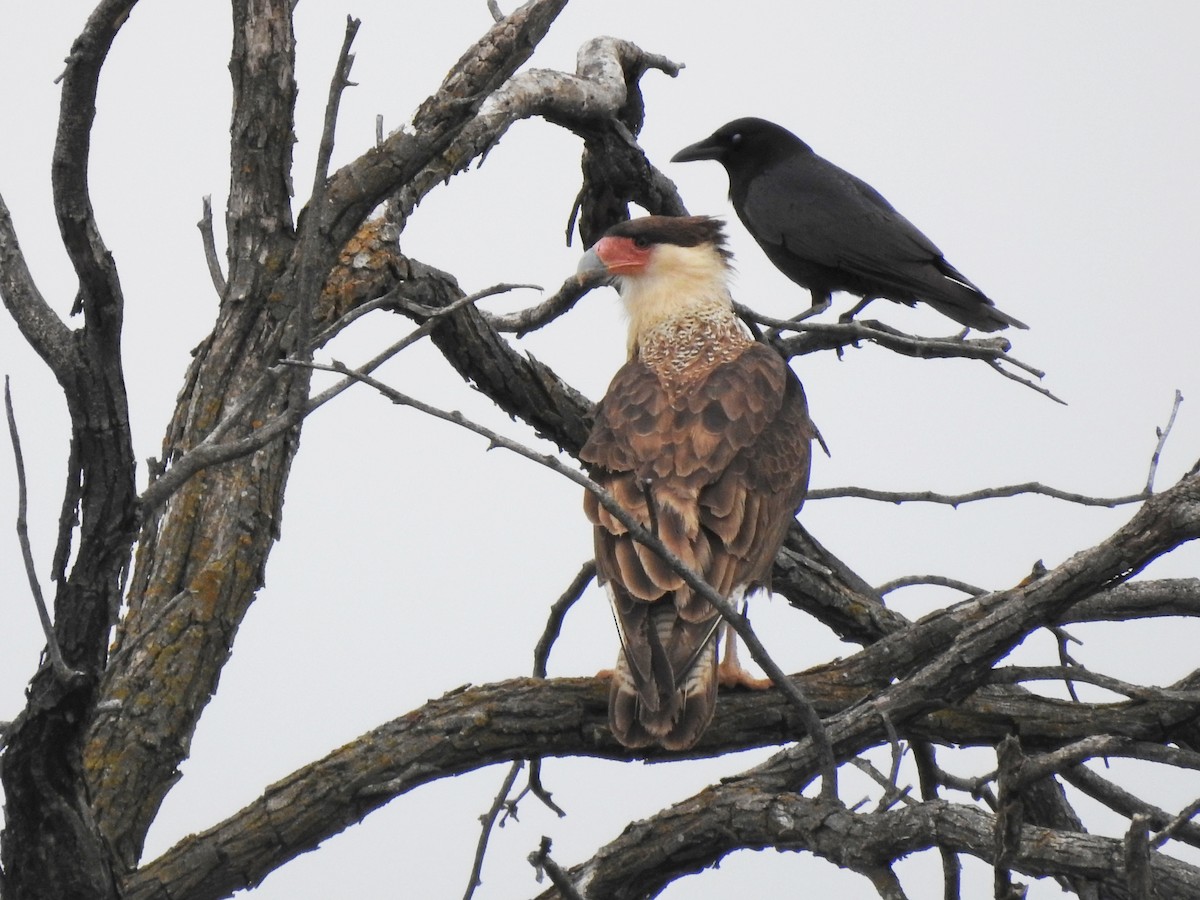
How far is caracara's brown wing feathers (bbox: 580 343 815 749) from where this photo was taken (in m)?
3.23

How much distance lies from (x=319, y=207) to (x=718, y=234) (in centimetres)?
300

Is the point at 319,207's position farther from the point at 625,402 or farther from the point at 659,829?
the point at 625,402

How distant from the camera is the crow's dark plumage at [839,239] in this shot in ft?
19.7

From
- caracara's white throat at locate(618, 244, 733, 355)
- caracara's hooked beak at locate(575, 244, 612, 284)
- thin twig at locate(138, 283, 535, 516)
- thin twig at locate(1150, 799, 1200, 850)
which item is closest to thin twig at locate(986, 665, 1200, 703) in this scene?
thin twig at locate(1150, 799, 1200, 850)

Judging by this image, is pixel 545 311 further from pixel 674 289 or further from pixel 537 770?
pixel 537 770

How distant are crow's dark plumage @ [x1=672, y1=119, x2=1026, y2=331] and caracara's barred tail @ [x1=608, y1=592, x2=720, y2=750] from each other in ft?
8.54

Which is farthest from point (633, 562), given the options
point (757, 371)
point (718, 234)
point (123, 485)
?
point (718, 234)

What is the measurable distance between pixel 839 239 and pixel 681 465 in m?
2.64

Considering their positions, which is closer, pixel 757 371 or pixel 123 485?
pixel 123 485

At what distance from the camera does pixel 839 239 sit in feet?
20.3

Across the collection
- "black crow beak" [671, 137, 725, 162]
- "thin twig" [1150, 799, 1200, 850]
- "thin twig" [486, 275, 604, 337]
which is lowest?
"thin twig" [1150, 799, 1200, 850]

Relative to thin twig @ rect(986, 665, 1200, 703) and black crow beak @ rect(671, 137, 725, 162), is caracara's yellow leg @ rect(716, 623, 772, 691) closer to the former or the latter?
thin twig @ rect(986, 665, 1200, 703)

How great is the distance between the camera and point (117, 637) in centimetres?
357

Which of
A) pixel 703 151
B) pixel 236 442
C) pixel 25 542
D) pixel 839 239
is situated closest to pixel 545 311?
pixel 839 239
